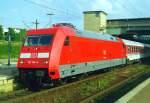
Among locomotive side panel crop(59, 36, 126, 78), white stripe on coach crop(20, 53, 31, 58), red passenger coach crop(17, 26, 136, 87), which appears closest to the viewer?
red passenger coach crop(17, 26, 136, 87)

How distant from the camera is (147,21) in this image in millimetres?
62031

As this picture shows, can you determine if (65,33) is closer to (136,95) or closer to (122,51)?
(136,95)

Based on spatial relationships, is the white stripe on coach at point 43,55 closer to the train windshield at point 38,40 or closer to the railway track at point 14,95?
the train windshield at point 38,40

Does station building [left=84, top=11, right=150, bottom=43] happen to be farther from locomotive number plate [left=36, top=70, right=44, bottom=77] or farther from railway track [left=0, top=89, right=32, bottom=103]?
railway track [left=0, top=89, right=32, bottom=103]

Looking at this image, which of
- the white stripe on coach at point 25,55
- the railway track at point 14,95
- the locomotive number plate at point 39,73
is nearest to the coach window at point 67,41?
the white stripe on coach at point 25,55

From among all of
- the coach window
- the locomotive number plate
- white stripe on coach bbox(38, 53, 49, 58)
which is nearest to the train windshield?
white stripe on coach bbox(38, 53, 49, 58)

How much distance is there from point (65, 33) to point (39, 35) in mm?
1239

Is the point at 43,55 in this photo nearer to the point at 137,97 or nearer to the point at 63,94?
the point at 63,94

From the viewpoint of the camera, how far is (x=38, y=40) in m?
18.4

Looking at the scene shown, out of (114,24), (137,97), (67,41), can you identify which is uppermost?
(114,24)

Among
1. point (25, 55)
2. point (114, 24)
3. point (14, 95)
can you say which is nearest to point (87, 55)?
point (25, 55)

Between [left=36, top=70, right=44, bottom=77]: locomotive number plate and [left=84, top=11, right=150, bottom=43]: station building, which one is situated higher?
[left=84, top=11, right=150, bottom=43]: station building

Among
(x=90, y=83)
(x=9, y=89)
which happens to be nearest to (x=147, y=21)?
(x=90, y=83)

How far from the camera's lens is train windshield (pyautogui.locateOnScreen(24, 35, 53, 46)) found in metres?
18.1
